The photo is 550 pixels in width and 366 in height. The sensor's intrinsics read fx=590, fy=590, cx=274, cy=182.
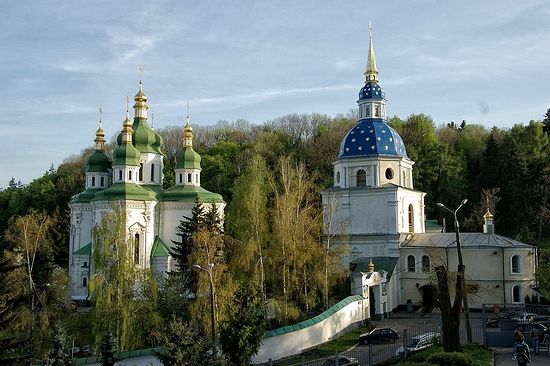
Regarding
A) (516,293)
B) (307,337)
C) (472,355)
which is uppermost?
(516,293)

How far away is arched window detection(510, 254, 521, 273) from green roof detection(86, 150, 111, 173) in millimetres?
28312

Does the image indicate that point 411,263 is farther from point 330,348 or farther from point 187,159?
point 187,159

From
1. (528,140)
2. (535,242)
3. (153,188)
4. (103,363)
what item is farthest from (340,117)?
(103,363)

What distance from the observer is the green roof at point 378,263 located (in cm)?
3353

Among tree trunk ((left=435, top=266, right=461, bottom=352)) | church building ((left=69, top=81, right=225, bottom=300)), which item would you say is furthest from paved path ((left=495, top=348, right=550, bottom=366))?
church building ((left=69, top=81, right=225, bottom=300))

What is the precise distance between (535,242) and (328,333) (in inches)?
1144

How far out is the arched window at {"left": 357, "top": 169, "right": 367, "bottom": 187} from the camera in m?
36.2

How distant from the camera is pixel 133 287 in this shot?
24.7m

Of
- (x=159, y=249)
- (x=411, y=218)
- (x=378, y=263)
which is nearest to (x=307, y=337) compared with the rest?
(x=378, y=263)

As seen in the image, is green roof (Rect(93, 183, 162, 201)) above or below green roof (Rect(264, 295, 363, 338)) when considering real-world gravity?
above

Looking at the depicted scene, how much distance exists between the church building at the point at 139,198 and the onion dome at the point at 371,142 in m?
9.31

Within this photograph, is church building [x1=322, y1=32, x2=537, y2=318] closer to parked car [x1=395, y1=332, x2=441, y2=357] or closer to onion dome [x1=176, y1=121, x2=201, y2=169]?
parked car [x1=395, y1=332, x2=441, y2=357]

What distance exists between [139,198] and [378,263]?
15083 millimetres

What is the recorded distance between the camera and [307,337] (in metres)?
24.7
